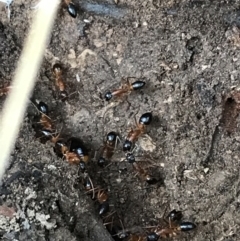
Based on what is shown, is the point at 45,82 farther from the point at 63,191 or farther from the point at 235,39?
the point at 235,39

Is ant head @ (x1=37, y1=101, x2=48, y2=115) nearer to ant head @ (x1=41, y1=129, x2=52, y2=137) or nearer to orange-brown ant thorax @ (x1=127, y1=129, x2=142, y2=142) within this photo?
ant head @ (x1=41, y1=129, x2=52, y2=137)

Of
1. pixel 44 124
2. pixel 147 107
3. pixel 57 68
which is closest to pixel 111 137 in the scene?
pixel 147 107

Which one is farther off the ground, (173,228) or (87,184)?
(87,184)

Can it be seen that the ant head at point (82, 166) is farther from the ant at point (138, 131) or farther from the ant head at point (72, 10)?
the ant head at point (72, 10)

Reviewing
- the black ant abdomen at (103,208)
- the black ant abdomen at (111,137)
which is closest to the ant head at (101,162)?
the black ant abdomen at (111,137)

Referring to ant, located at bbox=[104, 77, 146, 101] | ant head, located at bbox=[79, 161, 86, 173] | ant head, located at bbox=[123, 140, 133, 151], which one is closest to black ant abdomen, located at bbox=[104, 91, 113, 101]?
ant, located at bbox=[104, 77, 146, 101]

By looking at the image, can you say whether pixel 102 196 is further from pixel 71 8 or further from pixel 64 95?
pixel 71 8
